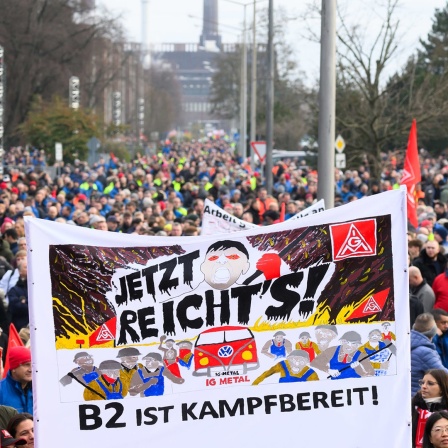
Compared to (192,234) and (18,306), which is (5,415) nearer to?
(18,306)

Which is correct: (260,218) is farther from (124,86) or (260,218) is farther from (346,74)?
(124,86)

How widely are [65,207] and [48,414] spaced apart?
16649 millimetres

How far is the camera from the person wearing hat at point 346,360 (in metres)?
5.33

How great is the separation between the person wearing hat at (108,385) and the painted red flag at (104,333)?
88 millimetres

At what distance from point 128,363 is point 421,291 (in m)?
6.24

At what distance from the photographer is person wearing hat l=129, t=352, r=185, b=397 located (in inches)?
205

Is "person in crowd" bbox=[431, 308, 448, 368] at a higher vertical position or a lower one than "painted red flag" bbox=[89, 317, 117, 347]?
lower

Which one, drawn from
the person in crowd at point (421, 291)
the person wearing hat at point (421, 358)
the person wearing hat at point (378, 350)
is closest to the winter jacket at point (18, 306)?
the person in crowd at point (421, 291)

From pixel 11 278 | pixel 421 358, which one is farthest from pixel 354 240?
pixel 11 278

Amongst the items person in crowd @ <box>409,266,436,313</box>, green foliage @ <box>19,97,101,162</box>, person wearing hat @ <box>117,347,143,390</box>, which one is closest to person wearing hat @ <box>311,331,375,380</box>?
person wearing hat @ <box>117,347,143,390</box>

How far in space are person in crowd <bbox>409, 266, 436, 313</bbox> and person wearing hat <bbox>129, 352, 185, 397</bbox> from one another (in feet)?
19.9

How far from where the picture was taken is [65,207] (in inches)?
850

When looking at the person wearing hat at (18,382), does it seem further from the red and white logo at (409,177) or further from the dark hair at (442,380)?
the red and white logo at (409,177)

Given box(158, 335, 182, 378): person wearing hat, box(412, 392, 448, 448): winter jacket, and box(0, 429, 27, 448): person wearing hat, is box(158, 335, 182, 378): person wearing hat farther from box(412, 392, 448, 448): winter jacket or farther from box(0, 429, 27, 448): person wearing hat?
box(412, 392, 448, 448): winter jacket
